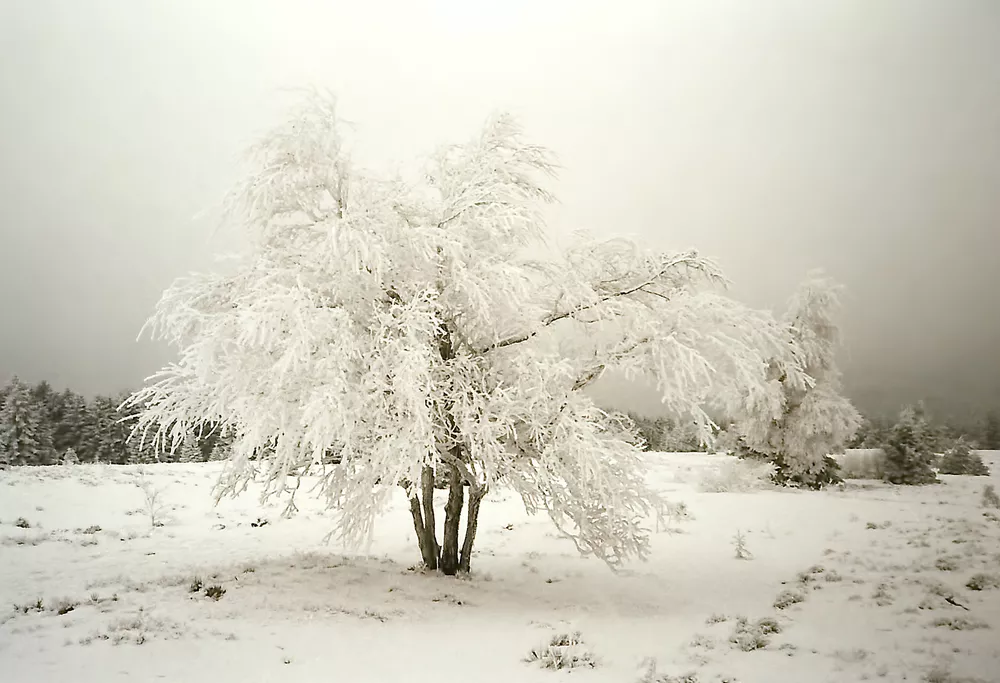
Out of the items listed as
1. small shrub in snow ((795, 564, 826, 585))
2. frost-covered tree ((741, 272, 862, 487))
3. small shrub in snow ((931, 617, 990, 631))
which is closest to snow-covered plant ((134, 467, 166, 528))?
small shrub in snow ((795, 564, 826, 585))

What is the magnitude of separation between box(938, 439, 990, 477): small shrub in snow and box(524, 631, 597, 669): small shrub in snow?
5451 millimetres

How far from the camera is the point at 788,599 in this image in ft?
22.9

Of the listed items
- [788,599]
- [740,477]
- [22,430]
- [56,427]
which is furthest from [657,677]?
[56,427]

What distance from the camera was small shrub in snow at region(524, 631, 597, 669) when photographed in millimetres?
4984

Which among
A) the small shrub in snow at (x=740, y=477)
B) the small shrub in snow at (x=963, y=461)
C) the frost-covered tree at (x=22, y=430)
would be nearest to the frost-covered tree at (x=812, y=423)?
the small shrub in snow at (x=740, y=477)

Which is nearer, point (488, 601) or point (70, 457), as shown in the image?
point (488, 601)

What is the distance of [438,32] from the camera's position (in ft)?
36.5

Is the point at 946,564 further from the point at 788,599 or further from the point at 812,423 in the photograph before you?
the point at 812,423

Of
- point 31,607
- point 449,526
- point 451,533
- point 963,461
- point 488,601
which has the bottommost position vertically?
point 488,601

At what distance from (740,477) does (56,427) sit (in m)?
21.7

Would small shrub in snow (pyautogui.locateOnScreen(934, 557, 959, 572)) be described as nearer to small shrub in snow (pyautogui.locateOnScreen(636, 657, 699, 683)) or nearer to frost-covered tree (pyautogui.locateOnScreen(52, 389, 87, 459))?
small shrub in snow (pyautogui.locateOnScreen(636, 657, 699, 683))

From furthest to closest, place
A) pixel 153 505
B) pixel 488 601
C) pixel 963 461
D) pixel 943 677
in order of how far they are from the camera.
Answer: pixel 153 505 → pixel 488 601 → pixel 963 461 → pixel 943 677

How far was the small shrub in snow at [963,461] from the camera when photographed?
7.05 meters

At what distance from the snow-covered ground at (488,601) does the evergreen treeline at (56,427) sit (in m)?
2.60
